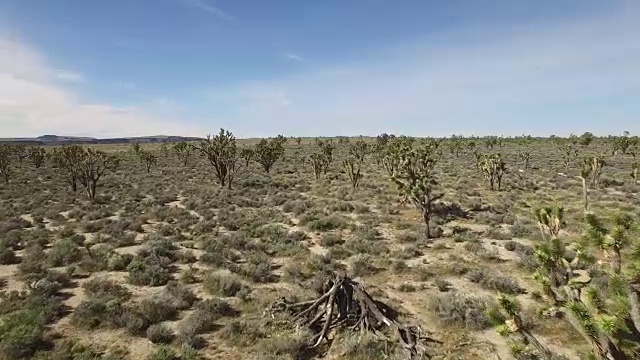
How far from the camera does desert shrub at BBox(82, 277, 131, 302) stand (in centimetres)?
1295

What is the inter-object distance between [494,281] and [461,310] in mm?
3066

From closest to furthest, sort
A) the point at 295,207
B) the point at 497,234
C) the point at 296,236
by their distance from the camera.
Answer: the point at 497,234, the point at 296,236, the point at 295,207

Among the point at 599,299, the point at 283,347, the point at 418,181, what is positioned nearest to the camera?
the point at 599,299

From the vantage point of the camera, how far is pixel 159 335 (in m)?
10.6

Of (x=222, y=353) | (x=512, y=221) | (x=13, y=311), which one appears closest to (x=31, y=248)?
(x=13, y=311)

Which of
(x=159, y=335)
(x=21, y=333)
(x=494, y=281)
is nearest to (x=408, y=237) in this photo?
(x=494, y=281)

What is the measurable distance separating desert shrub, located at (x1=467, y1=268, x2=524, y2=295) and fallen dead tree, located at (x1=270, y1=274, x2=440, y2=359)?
449 centimetres

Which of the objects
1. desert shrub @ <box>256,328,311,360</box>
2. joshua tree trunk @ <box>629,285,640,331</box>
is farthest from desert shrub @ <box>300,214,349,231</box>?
joshua tree trunk @ <box>629,285,640,331</box>

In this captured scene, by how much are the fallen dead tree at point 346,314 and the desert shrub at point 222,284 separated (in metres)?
2.20

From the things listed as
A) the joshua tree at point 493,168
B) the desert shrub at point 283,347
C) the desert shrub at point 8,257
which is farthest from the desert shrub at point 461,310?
the joshua tree at point 493,168

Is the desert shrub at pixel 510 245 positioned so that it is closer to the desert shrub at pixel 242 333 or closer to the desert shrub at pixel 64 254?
the desert shrub at pixel 242 333

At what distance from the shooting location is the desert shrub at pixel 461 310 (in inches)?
449

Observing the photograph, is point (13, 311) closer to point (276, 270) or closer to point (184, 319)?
point (184, 319)

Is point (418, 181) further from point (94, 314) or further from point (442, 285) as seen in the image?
point (94, 314)
